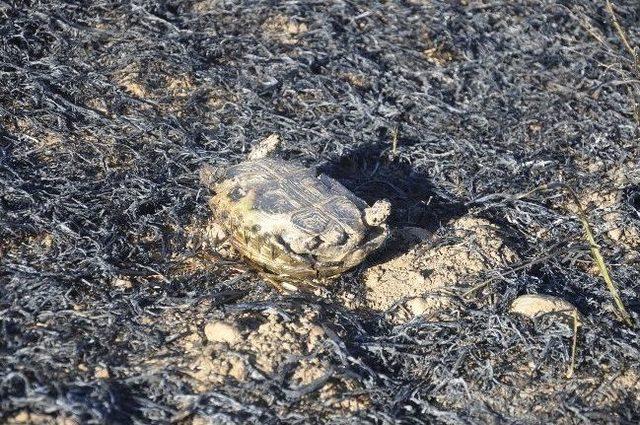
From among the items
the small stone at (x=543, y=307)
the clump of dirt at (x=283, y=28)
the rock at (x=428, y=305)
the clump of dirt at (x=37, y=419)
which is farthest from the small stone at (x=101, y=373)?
the clump of dirt at (x=283, y=28)

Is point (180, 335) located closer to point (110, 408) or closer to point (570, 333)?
point (110, 408)

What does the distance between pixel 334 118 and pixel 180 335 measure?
1.61 meters

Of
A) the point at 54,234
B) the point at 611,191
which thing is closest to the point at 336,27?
the point at 611,191

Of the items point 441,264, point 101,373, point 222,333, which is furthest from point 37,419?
point 441,264

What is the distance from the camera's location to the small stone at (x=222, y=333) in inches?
120

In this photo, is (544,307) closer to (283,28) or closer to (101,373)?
(101,373)

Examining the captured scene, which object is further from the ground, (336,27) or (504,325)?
(336,27)

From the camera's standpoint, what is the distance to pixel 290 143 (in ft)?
13.5

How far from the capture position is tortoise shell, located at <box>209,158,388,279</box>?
3.20 meters

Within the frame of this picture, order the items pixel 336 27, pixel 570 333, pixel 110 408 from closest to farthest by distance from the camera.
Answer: pixel 110 408, pixel 570 333, pixel 336 27

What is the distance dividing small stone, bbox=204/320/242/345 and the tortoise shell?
1.07 ft

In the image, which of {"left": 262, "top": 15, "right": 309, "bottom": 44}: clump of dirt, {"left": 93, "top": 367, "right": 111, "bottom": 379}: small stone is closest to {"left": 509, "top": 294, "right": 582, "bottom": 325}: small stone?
{"left": 93, "top": 367, "right": 111, "bottom": 379}: small stone

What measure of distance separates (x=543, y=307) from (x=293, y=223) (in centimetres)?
100

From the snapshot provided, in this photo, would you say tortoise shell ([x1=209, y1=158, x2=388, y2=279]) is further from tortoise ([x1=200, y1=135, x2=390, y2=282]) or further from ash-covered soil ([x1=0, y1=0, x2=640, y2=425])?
ash-covered soil ([x1=0, y1=0, x2=640, y2=425])
